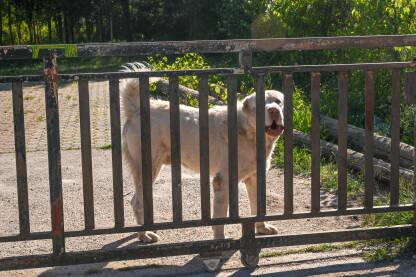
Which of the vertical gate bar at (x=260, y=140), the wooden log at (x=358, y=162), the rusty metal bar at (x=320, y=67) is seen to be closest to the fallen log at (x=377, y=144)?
the wooden log at (x=358, y=162)

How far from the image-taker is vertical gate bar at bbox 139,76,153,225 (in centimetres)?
381

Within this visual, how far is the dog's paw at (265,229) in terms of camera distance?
5004mm

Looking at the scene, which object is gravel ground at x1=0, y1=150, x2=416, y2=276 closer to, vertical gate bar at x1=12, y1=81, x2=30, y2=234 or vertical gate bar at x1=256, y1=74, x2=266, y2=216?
vertical gate bar at x1=12, y1=81, x2=30, y2=234

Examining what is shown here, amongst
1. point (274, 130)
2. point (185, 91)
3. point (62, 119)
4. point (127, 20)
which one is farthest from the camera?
point (127, 20)

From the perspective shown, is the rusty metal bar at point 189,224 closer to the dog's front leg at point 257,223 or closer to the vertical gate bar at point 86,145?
the vertical gate bar at point 86,145

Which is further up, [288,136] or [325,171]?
[288,136]

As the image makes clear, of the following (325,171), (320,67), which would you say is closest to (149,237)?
(320,67)

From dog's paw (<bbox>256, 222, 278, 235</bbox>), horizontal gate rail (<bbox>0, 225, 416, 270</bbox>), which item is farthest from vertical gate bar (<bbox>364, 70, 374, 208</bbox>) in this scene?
dog's paw (<bbox>256, 222, 278, 235</bbox>)

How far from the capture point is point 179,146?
3.95 m

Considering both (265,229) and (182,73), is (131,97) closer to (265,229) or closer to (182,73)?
(182,73)

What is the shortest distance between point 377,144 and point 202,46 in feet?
13.9

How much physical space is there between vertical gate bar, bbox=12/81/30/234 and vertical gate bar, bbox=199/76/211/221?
3.93ft

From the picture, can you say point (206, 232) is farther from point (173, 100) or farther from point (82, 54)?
point (82, 54)

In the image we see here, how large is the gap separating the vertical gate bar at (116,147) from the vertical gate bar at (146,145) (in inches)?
6.3
